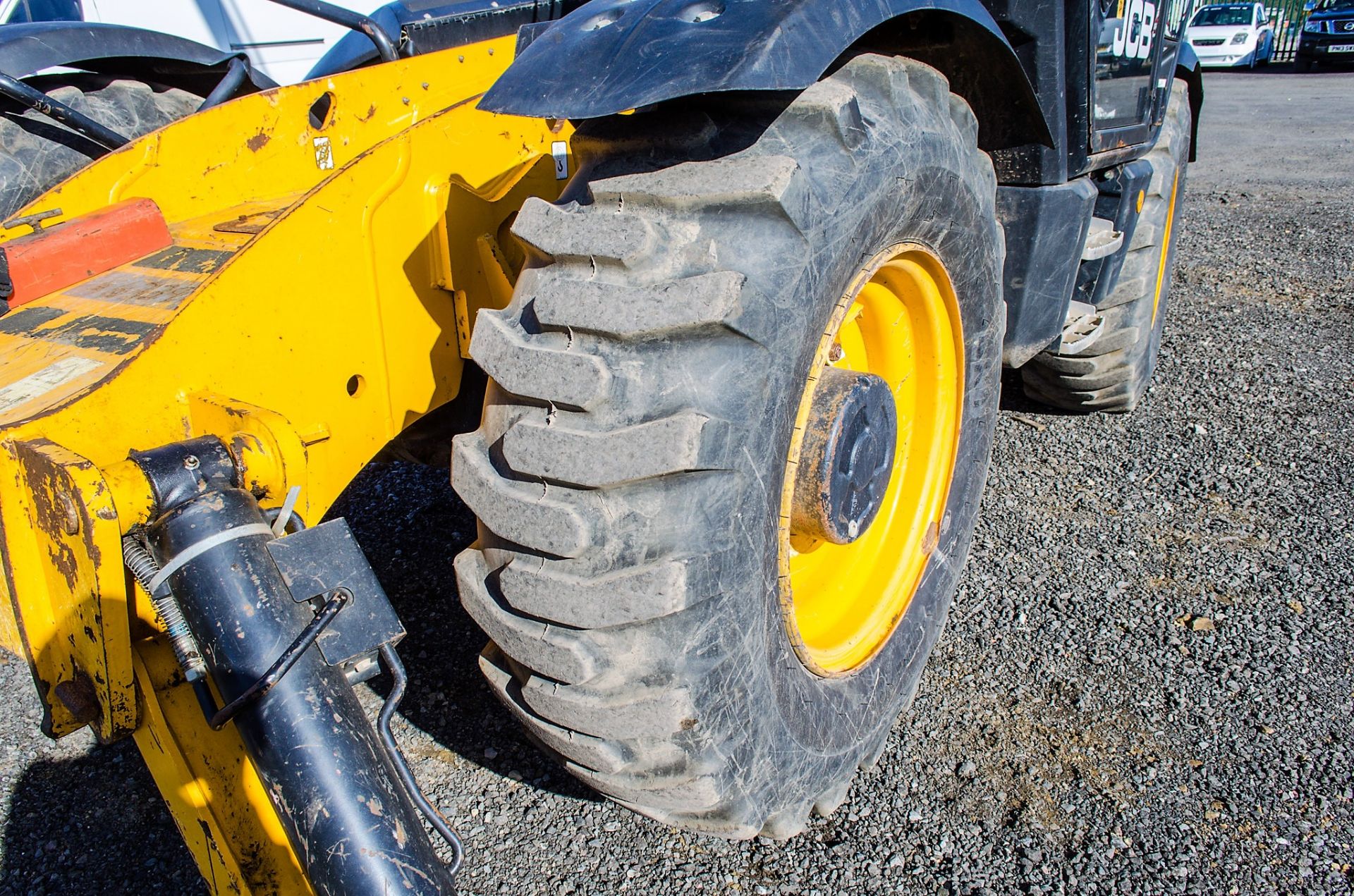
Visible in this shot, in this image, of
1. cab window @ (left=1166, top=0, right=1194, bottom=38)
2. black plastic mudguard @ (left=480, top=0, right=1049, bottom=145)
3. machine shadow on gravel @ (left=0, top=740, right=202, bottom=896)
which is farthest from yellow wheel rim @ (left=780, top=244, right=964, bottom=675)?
cab window @ (left=1166, top=0, right=1194, bottom=38)

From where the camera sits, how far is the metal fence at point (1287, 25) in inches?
760

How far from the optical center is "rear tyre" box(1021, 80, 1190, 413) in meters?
3.10

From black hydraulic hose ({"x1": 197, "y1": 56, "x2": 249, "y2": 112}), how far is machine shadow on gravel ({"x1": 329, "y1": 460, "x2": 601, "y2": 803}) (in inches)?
43.6

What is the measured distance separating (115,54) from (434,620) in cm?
170

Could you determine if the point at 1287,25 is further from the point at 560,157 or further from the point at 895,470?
the point at 560,157

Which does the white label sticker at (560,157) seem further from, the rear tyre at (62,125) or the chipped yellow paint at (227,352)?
the rear tyre at (62,125)

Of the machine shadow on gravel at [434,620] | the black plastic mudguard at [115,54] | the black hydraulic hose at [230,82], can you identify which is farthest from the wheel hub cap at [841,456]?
the black plastic mudguard at [115,54]

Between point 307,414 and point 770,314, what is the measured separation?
2.39 ft

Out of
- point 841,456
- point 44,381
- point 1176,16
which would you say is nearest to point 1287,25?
point 1176,16

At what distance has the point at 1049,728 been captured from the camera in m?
2.13

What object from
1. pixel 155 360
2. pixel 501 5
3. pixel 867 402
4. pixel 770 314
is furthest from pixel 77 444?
pixel 501 5

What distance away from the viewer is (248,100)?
211 cm

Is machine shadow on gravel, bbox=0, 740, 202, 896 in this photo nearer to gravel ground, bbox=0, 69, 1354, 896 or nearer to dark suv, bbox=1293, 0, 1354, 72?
gravel ground, bbox=0, 69, 1354, 896

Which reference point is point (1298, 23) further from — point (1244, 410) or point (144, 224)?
point (144, 224)
